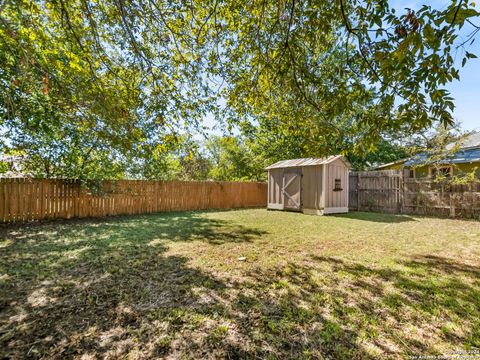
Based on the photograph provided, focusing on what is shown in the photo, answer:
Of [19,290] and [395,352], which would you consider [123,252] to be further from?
[395,352]

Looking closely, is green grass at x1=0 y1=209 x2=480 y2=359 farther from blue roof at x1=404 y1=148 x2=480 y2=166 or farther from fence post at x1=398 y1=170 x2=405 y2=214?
blue roof at x1=404 y1=148 x2=480 y2=166

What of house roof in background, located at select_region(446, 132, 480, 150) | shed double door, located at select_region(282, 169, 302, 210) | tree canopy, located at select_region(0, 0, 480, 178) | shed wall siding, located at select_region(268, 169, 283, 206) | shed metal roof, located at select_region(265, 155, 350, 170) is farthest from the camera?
house roof in background, located at select_region(446, 132, 480, 150)

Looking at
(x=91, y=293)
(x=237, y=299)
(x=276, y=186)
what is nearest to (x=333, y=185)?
(x=276, y=186)

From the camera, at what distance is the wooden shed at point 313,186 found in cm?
884

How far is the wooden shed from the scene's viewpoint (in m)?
8.84

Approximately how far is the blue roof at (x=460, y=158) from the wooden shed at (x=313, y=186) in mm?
3752

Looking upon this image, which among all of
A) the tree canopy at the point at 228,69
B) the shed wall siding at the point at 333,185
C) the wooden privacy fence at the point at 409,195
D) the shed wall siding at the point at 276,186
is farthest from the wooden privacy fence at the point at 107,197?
the wooden privacy fence at the point at 409,195

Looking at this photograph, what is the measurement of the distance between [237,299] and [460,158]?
12599mm

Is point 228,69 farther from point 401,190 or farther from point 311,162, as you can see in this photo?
point 401,190

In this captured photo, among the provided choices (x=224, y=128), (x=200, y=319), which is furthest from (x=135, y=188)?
(x=200, y=319)

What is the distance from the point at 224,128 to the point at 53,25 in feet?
11.1

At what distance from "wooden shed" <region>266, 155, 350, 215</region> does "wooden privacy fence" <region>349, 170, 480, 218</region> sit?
1461mm

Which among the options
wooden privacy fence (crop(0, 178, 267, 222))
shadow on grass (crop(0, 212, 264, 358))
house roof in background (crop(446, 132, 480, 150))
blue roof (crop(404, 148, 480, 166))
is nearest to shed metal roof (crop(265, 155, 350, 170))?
wooden privacy fence (crop(0, 178, 267, 222))

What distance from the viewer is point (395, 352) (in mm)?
1547
